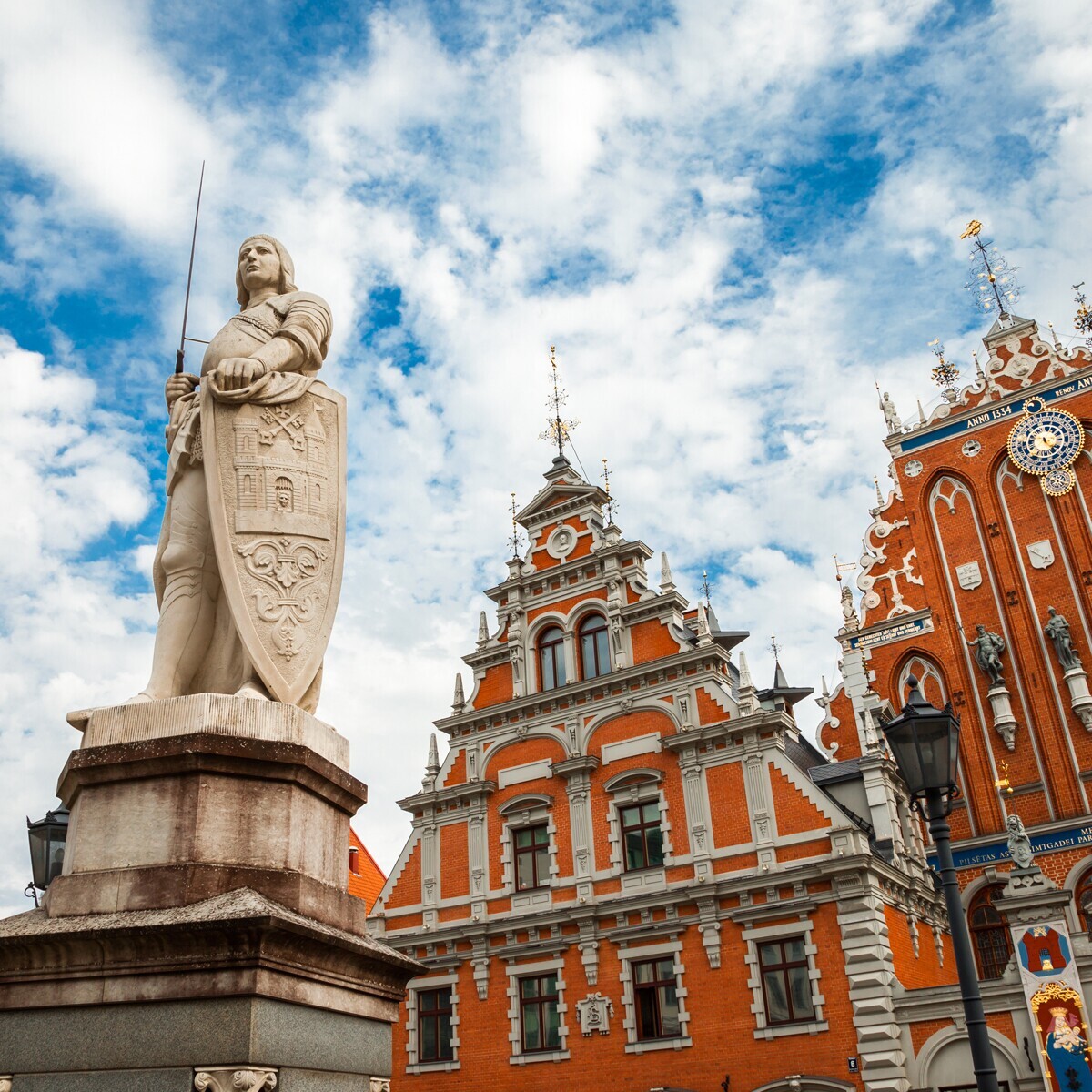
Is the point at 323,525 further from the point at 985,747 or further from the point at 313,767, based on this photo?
the point at 985,747

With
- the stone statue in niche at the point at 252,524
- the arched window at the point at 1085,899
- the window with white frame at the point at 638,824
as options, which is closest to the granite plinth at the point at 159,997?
the stone statue in niche at the point at 252,524

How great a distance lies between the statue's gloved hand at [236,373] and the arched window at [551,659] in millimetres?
18010

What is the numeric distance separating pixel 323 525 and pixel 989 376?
83.4ft

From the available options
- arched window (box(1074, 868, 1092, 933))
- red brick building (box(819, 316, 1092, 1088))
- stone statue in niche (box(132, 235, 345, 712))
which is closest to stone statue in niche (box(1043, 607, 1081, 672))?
red brick building (box(819, 316, 1092, 1088))

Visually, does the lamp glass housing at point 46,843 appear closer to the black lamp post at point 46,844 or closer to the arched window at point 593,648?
A: the black lamp post at point 46,844

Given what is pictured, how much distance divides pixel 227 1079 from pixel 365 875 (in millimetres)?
29375

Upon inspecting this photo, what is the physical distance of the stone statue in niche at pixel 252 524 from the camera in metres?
4.76

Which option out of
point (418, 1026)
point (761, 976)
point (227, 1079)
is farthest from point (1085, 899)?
point (227, 1079)

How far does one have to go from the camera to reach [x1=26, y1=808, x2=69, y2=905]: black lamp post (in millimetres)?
7266

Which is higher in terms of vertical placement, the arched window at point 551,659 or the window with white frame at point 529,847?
the arched window at point 551,659

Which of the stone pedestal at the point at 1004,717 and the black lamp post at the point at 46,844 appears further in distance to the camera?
the stone pedestal at the point at 1004,717

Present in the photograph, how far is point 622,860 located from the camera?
20234mm

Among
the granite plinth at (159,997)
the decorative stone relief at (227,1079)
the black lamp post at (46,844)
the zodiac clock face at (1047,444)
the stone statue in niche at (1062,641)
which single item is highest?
the zodiac clock face at (1047,444)

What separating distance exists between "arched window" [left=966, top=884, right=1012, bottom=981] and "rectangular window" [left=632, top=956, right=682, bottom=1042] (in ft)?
22.6
